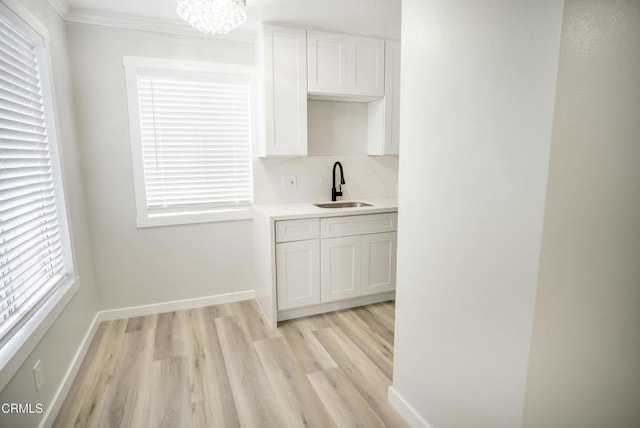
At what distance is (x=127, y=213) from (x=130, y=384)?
1342 millimetres

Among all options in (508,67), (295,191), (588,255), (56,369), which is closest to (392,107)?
(295,191)

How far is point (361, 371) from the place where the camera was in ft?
7.25

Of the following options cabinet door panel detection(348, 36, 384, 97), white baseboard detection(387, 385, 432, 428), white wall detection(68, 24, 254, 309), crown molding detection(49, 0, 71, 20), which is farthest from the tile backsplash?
white baseboard detection(387, 385, 432, 428)

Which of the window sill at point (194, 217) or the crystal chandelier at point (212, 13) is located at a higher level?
the crystal chandelier at point (212, 13)

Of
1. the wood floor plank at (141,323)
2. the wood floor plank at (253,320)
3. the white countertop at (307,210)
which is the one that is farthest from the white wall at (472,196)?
the wood floor plank at (141,323)

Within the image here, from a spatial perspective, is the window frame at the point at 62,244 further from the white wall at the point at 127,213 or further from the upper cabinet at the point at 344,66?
the upper cabinet at the point at 344,66

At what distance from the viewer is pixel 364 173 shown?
11.5ft

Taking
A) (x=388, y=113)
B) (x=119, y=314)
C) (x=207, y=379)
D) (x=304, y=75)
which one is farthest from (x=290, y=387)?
(x=388, y=113)

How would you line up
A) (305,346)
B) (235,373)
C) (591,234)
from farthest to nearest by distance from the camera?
(305,346) < (235,373) < (591,234)

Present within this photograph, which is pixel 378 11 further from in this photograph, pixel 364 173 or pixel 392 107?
pixel 364 173

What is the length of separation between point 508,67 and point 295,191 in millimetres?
2361

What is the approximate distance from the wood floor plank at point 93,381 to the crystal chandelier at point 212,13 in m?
2.18

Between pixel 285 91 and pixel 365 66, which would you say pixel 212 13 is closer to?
pixel 285 91

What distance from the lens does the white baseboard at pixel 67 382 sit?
5.69 feet
